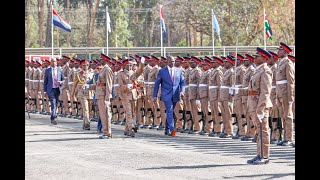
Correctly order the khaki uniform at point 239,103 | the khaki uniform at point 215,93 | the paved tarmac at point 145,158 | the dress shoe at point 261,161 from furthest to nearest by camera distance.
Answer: the khaki uniform at point 215,93 < the khaki uniform at point 239,103 < the dress shoe at point 261,161 < the paved tarmac at point 145,158

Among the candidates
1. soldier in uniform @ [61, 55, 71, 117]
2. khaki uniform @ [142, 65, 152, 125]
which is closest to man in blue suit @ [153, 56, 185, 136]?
khaki uniform @ [142, 65, 152, 125]

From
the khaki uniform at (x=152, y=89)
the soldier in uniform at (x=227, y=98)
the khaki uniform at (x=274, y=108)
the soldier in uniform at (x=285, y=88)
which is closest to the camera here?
the soldier in uniform at (x=285, y=88)

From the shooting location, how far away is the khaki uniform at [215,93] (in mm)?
22141

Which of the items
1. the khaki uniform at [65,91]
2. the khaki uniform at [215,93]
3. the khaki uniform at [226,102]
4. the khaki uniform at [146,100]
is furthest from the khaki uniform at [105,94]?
the khaki uniform at [65,91]

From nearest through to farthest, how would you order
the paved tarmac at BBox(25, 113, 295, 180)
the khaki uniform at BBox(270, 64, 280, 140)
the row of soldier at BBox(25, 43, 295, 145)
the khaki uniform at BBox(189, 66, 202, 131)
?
the paved tarmac at BBox(25, 113, 295, 180) < the row of soldier at BBox(25, 43, 295, 145) < the khaki uniform at BBox(270, 64, 280, 140) < the khaki uniform at BBox(189, 66, 202, 131)

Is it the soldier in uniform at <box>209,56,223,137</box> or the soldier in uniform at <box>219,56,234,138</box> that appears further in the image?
the soldier in uniform at <box>209,56,223,137</box>

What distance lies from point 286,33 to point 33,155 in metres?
34.2

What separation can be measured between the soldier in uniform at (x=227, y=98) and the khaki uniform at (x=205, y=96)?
38.4 inches

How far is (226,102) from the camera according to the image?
2186 cm

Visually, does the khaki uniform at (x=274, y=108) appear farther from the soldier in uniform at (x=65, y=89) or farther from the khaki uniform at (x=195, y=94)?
the soldier in uniform at (x=65, y=89)

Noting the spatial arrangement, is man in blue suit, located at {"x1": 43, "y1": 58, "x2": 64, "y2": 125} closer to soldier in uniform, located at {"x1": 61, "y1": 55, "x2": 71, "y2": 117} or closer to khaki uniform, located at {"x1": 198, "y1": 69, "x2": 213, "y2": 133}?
soldier in uniform, located at {"x1": 61, "y1": 55, "x2": 71, "y2": 117}

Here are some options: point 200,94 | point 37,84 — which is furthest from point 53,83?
point 37,84

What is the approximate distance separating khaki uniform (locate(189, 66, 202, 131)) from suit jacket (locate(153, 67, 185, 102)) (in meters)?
0.55

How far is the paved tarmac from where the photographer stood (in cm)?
1401
